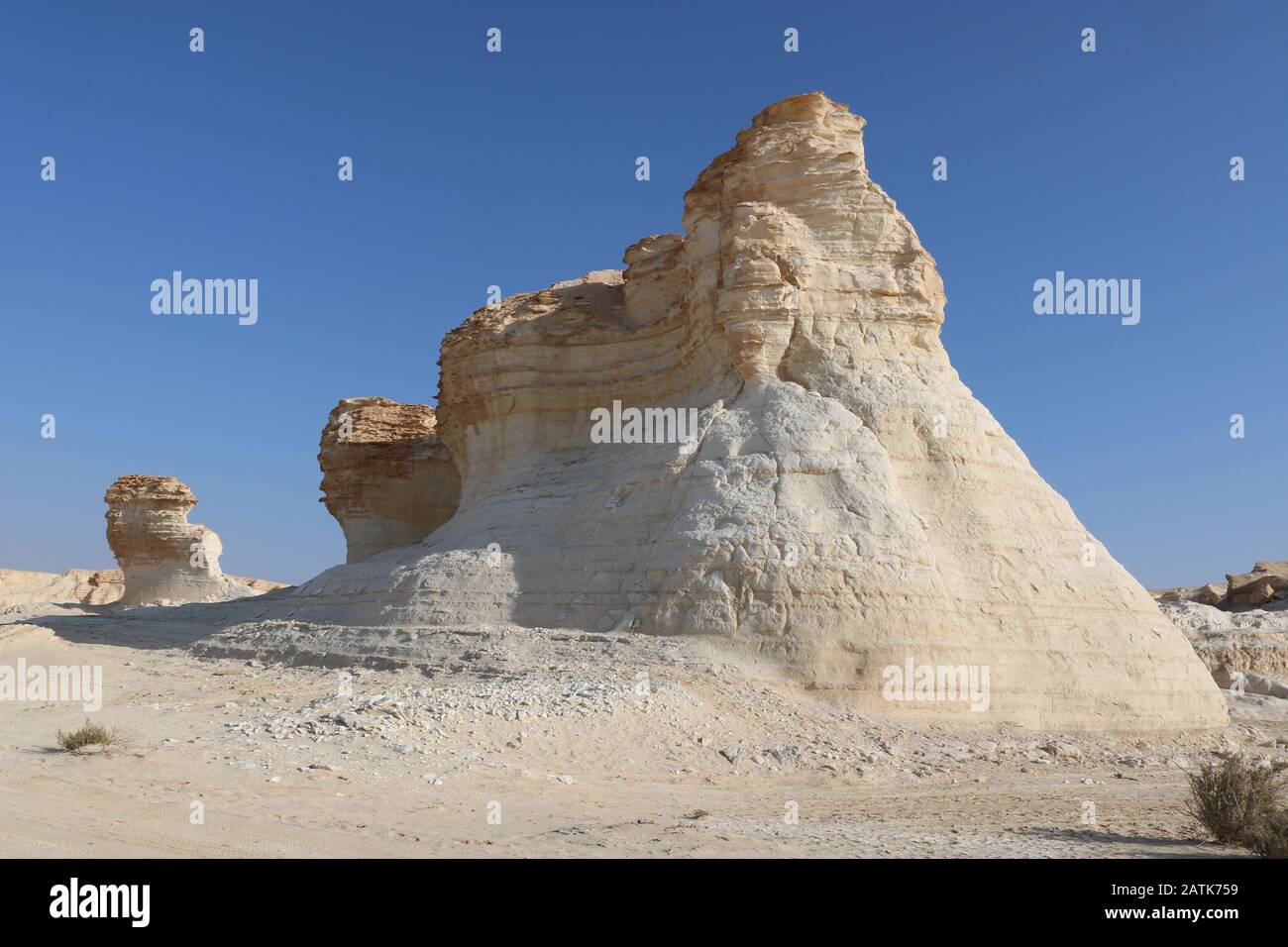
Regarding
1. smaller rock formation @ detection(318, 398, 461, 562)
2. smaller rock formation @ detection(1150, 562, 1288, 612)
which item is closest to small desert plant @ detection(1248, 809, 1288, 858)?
smaller rock formation @ detection(318, 398, 461, 562)

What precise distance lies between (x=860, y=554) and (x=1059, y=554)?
4.08 meters

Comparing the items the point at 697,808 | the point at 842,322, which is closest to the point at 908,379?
the point at 842,322

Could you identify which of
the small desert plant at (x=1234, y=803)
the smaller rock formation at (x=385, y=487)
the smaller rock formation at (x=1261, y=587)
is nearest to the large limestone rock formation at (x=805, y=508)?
the small desert plant at (x=1234, y=803)

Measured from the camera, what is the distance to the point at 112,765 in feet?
32.4

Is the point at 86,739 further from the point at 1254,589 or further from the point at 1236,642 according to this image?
the point at 1254,589

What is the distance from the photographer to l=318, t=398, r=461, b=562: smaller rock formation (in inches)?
1232

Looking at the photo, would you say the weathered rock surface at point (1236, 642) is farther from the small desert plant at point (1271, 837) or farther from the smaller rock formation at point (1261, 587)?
the small desert plant at point (1271, 837)

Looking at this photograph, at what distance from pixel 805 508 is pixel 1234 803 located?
8.02 meters

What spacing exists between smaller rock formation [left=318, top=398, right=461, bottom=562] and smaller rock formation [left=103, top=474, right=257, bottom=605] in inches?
421

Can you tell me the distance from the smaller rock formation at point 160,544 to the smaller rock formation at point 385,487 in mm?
10697

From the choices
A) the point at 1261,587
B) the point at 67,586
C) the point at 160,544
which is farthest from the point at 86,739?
the point at 67,586

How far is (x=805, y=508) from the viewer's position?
15359 mm

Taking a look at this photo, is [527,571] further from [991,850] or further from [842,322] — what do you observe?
[991,850]

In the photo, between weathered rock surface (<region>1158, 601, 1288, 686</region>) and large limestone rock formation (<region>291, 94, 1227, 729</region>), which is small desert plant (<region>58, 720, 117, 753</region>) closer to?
large limestone rock formation (<region>291, 94, 1227, 729</region>)
